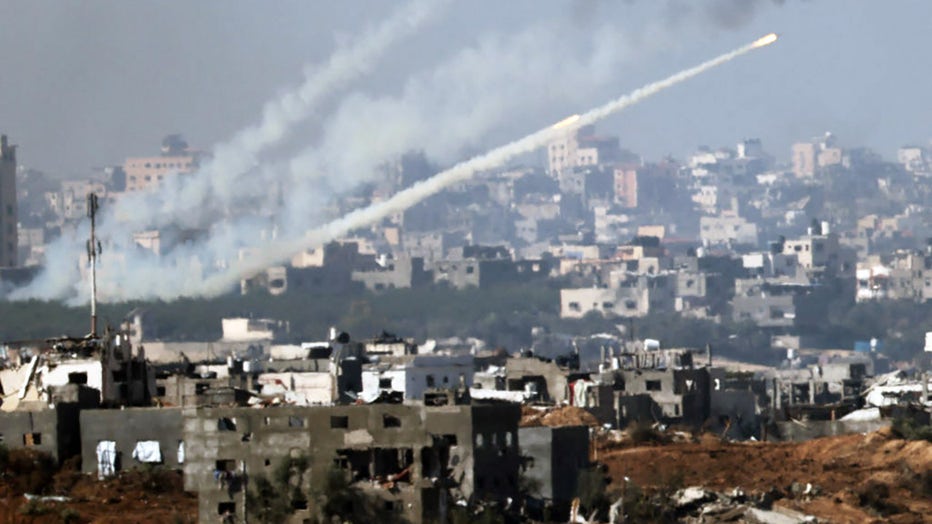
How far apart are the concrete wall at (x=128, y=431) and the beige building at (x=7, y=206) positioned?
95.7m

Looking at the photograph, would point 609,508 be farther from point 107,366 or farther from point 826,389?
point 826,389

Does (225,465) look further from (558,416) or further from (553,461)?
(558,416)

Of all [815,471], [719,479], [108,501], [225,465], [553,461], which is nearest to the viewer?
[225,465]

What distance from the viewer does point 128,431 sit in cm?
Answer: 5303

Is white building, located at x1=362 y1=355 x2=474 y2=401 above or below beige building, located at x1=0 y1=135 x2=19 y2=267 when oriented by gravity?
below

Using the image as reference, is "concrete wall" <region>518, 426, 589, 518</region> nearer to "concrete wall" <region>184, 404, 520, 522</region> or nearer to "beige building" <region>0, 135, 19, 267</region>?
"concrete wall" <region>184, 404, 520, 522</region>

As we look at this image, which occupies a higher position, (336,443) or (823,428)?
(336,443)

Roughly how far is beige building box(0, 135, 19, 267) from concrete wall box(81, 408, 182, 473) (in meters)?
95.7

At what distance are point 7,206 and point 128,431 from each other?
9807 cm

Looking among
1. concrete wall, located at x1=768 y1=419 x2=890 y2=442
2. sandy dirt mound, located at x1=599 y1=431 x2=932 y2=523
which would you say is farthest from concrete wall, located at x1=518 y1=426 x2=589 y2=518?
concrete wall, located at x1=768 y1=419 x2=890 y2=442

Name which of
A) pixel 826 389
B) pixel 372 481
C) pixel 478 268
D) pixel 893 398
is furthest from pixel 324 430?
pixel 478 268

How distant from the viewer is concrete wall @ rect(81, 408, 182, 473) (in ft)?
173

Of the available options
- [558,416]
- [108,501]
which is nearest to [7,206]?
[558,416]

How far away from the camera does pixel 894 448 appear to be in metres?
64.2
